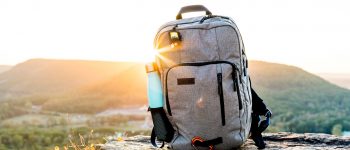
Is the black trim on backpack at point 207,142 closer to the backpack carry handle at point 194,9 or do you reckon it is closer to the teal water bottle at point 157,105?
the teal water bottle at point 157,105

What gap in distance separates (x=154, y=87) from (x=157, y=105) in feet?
0.56

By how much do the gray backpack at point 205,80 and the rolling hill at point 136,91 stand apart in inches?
875

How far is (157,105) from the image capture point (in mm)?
Answer: 4203

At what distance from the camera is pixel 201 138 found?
13.3 ft

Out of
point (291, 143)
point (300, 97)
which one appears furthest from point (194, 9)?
point (300, 97)

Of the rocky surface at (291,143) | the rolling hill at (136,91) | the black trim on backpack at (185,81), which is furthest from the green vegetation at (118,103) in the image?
the black trim on backpack at (185,81)

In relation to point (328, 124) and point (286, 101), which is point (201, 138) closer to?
point (328, 124)

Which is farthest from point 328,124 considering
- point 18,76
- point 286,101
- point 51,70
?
point 18,76

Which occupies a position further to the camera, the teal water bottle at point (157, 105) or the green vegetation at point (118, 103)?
the green vegetation at point (118, 103)

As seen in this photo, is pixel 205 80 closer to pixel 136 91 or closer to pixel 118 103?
pixel 136 91

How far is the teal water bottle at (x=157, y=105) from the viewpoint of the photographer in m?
4.17

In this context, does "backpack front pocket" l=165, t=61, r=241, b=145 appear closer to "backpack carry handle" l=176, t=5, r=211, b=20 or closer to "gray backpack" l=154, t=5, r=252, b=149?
"gray backpack" l=154, t=5, r=252, b=149

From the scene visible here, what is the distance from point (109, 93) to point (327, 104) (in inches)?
797

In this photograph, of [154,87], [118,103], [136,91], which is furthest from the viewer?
[118,103]
